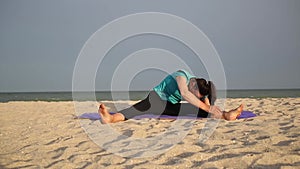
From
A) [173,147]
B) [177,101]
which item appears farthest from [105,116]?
[173,147]

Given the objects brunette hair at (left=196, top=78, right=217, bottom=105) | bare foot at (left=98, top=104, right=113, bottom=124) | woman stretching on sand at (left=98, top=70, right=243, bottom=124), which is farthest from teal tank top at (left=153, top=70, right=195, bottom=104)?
bare foot at (left=98, top=104, right=113, bottom=124)

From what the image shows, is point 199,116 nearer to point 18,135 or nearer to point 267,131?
point 267,131

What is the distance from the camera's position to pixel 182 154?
2123 mm

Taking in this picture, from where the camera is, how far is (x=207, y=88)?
3512 millimetres

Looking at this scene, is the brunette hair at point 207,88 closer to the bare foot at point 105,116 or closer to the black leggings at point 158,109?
the black leggings at point 158,109

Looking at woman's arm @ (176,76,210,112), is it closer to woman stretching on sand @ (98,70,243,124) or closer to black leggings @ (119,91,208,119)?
woman stretching on sand @ (98,70,243,124)

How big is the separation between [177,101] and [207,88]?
0.54 m

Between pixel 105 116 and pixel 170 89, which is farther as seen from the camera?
pixel 170 89

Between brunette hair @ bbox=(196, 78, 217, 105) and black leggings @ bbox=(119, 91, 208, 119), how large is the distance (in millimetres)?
275

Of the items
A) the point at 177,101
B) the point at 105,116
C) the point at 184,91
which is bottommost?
the point at 105,116

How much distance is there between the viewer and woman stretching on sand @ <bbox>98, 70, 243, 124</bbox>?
3.30 metres

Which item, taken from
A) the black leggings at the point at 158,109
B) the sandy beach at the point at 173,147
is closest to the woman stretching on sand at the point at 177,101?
the black leggings at the point at 158,109

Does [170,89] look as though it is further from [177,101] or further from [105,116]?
[105,116]

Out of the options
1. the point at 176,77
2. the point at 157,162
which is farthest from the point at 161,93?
the point at 157,162
